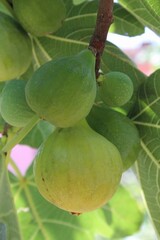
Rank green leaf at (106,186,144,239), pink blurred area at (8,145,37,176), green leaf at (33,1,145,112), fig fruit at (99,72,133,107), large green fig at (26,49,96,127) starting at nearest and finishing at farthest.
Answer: large green fig at (26,49,96,127) → fig fruit at (99,72,133,107) → green leaf at (33,1,145,112) → green leaf at (106,186,144,239) → pink blurred area at (8,145,37,176)

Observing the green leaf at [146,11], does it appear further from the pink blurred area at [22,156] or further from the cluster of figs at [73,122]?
the pink blurred area at [22,156]

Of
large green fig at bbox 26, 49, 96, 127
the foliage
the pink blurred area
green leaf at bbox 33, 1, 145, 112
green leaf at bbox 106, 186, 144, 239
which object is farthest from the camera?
the pink blurred area

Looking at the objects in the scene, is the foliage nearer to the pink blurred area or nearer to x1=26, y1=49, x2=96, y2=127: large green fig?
x1=26, y1=49, x2=96, y2=127: large green fig

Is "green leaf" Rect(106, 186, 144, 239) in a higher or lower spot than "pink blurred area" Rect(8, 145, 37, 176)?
higher

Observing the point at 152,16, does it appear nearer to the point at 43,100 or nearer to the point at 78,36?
the point at 78,36

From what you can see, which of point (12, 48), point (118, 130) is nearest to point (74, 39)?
point (12, 48)

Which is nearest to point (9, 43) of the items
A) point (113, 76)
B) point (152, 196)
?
point (113, 76)

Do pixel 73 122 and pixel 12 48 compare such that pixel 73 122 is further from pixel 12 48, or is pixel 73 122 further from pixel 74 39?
pixel 74 39

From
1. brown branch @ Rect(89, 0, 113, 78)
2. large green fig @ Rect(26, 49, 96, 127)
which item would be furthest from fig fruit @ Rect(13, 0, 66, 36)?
large green fig @ Rect(26, 49, 96, 127)
